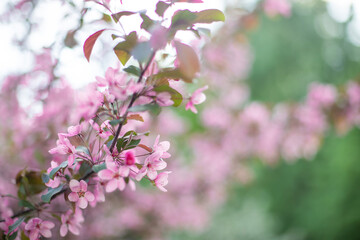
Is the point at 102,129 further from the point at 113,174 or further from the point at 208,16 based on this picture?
the point at 208,16

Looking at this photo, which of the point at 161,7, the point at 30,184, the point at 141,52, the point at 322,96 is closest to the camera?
the point at 141,52

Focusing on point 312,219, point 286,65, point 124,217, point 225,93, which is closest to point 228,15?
point 225,93

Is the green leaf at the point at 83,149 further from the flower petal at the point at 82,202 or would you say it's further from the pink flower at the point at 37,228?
the pink flower at the point at 37,228

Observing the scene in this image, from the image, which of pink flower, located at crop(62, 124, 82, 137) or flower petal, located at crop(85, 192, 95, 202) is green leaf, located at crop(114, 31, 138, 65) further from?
flower petal, located at crop(85, 192, 95, 202)

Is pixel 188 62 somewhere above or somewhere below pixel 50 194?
above

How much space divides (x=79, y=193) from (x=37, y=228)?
0.15m

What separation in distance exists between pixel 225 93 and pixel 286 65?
3.70 meters

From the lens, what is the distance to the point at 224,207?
5438 millimetres

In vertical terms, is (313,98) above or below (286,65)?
above

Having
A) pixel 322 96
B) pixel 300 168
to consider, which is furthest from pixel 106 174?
pixel 300 168

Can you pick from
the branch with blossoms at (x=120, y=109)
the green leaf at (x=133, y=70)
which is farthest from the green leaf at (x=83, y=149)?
the green leaf at (x=133, y=70)

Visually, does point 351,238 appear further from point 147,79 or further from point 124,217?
point 147,79

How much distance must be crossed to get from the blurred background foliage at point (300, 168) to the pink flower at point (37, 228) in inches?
150

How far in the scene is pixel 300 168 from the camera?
215 inches
